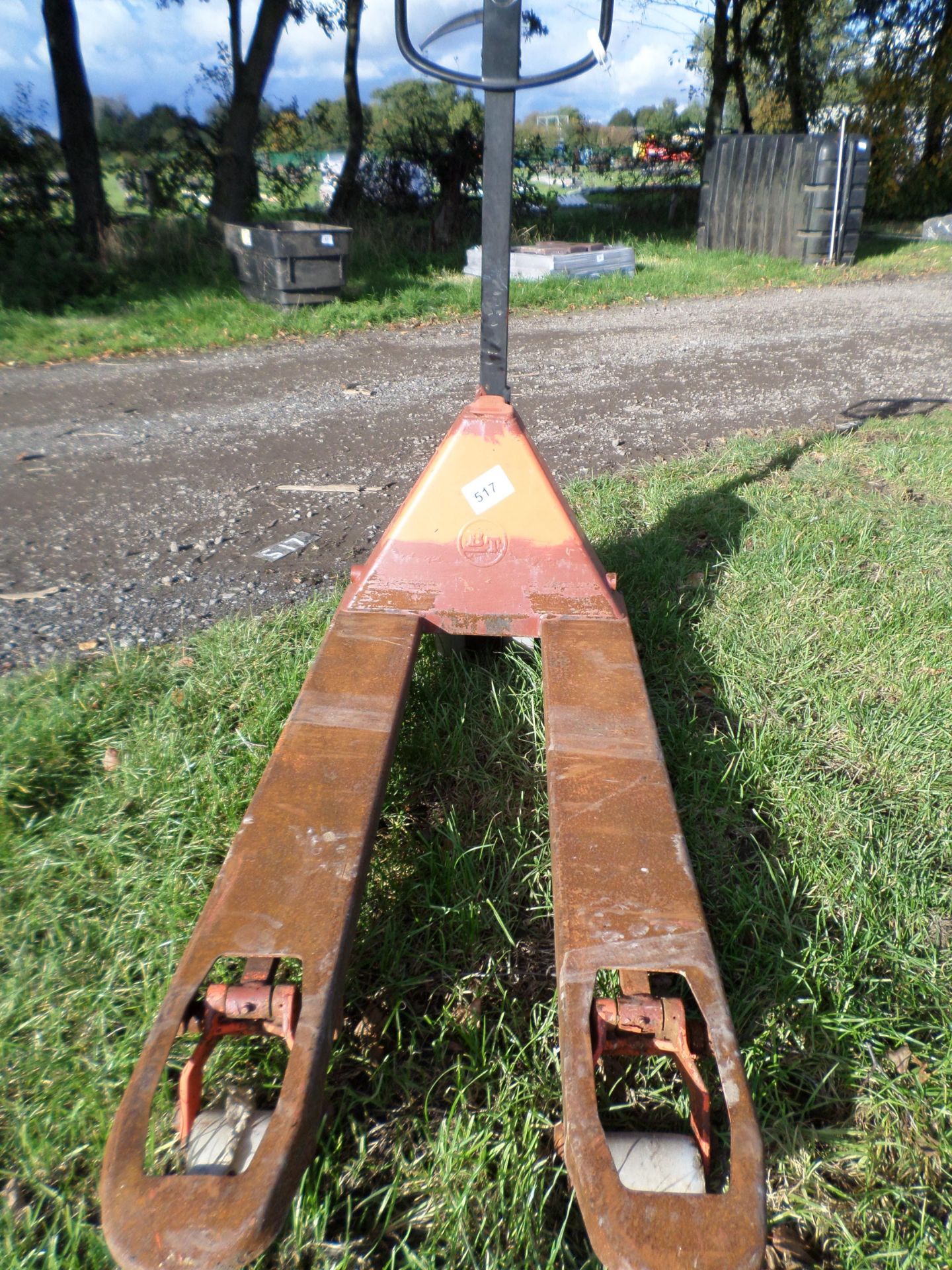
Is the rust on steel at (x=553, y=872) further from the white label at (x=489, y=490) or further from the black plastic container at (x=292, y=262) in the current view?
the black plastic container at (x=292, y=262)

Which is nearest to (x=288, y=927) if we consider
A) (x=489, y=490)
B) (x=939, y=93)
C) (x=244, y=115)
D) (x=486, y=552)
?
(x=486, y=552)

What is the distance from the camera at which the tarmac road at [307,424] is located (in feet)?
10.6

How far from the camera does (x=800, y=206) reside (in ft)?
39.2

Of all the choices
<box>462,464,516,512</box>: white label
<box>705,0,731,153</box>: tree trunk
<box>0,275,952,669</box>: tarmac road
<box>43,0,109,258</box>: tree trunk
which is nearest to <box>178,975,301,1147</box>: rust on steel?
<box>462,464,516,512</box>: white label

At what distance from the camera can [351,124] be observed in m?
13.5

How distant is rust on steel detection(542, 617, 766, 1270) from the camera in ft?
3.19

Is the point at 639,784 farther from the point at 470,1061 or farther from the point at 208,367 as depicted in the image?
the point at 208,367

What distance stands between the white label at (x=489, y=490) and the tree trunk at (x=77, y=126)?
30.0 feet

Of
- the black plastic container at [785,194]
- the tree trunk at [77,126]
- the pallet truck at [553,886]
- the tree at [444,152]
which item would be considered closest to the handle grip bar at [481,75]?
the pallet truck at [553,886]

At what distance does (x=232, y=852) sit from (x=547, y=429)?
3941 millimetres

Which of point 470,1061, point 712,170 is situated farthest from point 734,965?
point 712,170

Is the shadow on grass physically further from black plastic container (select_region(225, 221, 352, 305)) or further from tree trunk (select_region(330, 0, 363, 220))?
tree trunk (select_region(330, 0, 363, 220))

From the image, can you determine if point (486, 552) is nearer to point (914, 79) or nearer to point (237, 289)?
point (237, 289)

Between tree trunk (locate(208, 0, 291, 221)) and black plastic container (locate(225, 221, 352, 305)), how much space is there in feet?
7.69
